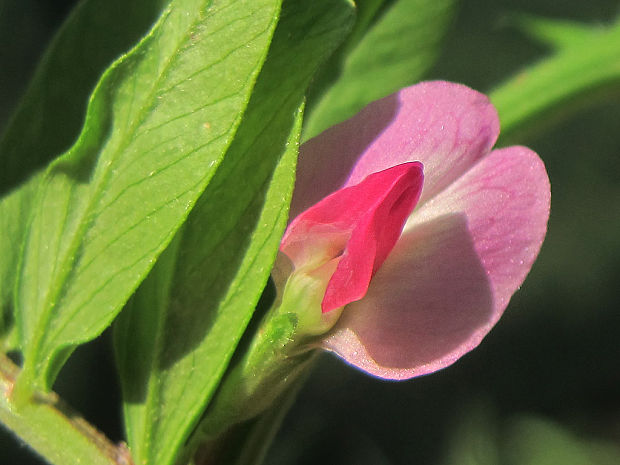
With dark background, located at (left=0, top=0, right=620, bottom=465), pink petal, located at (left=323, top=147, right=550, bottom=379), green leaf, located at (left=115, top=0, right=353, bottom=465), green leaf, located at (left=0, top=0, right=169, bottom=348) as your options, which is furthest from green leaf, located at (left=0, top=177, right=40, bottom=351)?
dark background, located at (left=0, top=0, right=620, bottom=465)

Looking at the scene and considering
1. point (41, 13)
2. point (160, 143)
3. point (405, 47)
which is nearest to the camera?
point (160, 143)

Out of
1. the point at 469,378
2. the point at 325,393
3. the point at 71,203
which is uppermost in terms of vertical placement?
the point at 71,203

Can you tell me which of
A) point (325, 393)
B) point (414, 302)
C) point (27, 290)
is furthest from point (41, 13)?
point (414, 302)

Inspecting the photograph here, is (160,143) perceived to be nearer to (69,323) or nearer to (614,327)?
(69,323)

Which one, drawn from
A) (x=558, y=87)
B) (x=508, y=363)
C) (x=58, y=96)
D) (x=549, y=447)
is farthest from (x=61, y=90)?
(x=508, y=363)

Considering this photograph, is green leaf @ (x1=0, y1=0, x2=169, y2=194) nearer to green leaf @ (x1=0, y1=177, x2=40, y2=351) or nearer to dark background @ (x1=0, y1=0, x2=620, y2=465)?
green leaf @ (x1=0, y1=177, x2=40, y2=351)

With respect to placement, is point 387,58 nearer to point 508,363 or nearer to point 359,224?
point 359,224
